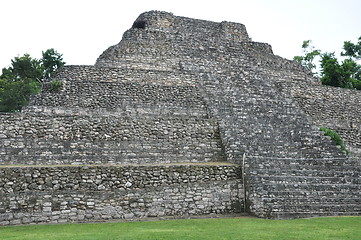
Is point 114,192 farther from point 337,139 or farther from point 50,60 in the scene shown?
point 50,60

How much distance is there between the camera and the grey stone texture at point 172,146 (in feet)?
36.8

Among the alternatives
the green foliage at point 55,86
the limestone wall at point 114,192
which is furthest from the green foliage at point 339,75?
the green foliage at point 55,86

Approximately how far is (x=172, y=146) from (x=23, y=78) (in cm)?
2005

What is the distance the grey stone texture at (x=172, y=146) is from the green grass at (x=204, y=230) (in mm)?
864

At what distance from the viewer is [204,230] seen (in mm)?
8992

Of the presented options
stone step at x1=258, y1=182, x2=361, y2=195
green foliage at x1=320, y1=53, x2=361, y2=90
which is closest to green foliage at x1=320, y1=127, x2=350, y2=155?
stone step at x1=258, y1=182, x2=361, y2=195

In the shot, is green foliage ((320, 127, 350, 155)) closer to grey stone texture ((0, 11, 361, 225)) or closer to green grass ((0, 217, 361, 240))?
grey stone texture ((0, 11, 361, 225))

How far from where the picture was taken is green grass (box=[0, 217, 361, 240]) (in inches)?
317

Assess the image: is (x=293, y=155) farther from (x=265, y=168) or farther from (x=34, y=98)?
(x=34, y=98)

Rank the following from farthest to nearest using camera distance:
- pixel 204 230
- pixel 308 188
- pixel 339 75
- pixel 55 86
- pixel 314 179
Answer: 1. pixel 339 75
2. pixel 55 86
3. pixel 314 179
4. pixel 308 188
5. pixel 204 230

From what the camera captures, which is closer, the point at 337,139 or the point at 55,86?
the point at 337,139

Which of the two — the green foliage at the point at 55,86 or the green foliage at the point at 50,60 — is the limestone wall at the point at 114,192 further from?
the green foliage at the point at 50,60

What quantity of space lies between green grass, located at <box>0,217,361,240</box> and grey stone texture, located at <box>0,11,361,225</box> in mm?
864

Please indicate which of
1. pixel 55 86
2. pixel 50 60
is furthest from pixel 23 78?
pixel 55 86
